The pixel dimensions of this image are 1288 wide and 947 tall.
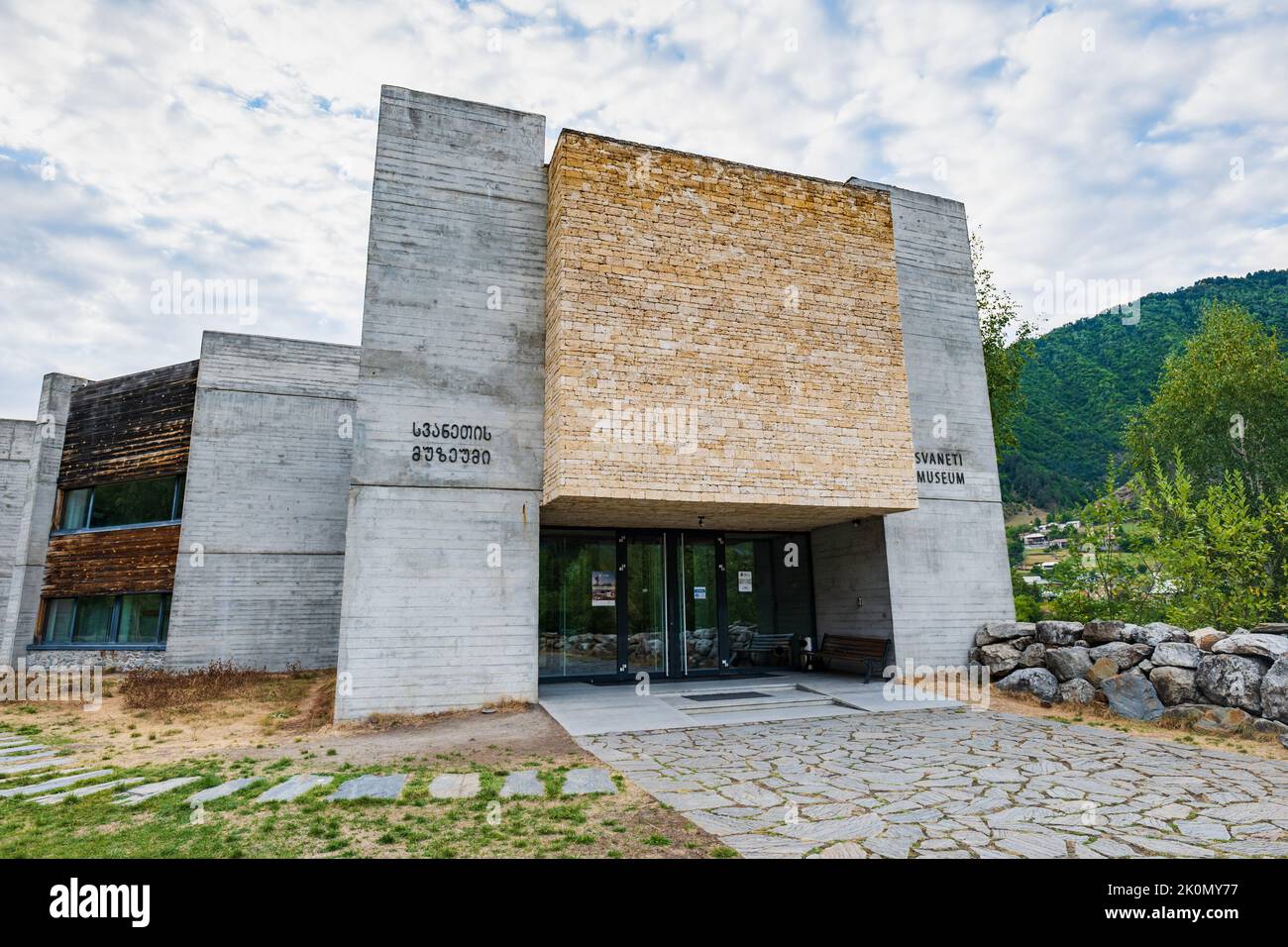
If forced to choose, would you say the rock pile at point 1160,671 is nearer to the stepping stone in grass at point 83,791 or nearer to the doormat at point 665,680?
the doormat at point 665,680

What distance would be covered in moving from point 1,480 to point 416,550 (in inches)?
779

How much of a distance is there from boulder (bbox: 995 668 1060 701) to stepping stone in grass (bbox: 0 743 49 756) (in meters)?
14.0

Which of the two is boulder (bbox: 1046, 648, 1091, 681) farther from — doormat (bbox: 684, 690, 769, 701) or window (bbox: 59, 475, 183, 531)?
window (bbox: 59, 475, 183, 531)

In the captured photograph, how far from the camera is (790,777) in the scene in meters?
6.37

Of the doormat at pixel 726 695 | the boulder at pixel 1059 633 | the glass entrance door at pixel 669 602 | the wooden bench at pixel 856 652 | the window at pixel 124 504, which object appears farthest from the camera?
the window at pixel 124 504

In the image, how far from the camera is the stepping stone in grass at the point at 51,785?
651 cm

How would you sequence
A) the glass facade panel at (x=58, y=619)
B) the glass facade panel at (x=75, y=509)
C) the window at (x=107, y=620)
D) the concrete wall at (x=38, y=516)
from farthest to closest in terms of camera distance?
the glass facade panel at (x=75, y=509) < the concrete wall at (x=38, y=516) < the glass facade panel at (x=58, y=619) < the window at (x=107, y=620)

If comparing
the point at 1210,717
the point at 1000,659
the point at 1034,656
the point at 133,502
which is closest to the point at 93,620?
the point at 133,502

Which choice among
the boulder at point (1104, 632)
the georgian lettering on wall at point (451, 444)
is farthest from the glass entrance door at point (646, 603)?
the boulder at point (1104, 632)

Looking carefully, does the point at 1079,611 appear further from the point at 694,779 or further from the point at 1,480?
the point at 1,480

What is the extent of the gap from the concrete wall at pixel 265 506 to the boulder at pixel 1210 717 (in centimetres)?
1559

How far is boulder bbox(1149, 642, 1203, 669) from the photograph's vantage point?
9.39 metres

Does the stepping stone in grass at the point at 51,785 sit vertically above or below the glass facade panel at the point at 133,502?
below

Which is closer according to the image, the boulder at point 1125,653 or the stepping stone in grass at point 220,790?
the stepping stone in grass at point 220,790
